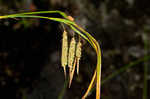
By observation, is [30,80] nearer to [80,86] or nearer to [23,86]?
[23,86]

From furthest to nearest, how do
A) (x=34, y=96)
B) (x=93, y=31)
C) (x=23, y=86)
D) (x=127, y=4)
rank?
(x=127, y=4), (x=93, y=31), (x=23, y=86), (x=34, y=96)

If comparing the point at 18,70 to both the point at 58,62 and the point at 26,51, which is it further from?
the point at 58,62

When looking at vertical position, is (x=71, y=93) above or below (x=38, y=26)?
below

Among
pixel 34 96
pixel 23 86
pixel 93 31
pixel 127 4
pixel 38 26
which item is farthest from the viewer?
pixel 127 4

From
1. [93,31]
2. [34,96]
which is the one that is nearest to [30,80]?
[34,96]

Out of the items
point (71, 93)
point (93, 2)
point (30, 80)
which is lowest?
point (71, 93)

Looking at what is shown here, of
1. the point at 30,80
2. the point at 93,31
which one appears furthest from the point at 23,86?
the point at 93,31

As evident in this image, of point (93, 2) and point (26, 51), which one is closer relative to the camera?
point (26, 51)
